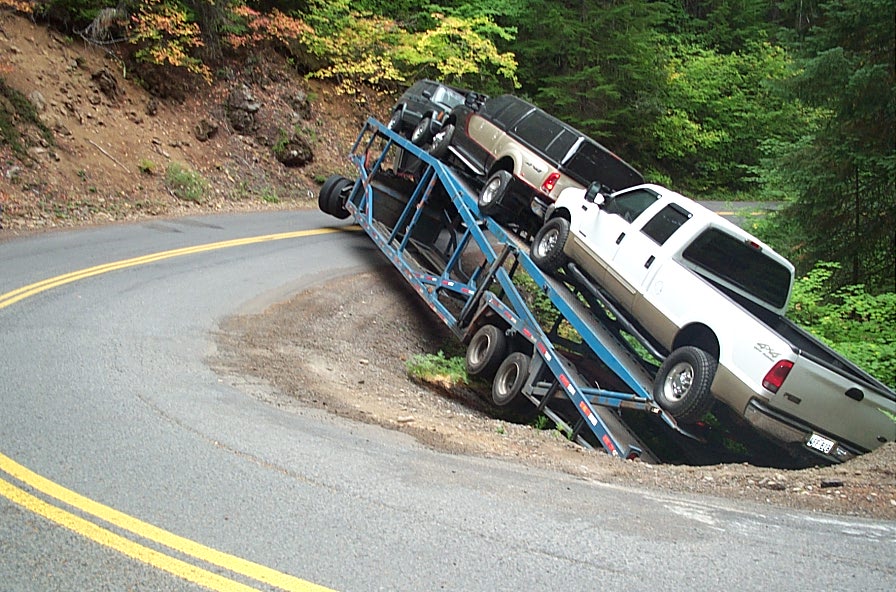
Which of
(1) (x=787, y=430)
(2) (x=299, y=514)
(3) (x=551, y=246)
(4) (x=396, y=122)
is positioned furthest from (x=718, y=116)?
(2) (x=299, y=514)

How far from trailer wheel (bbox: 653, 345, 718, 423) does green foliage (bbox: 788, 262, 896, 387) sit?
3.95 meters

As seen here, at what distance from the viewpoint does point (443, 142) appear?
13.7m

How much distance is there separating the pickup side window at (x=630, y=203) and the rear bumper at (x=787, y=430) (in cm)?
318

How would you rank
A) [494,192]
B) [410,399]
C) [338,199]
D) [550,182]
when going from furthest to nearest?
1. [338,199]
2. [494,192]
3. [550,182]
4. [410,399]

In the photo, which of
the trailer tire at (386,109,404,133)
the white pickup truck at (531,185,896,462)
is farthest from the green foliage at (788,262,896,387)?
the trailer tire at (386,109,404,133)

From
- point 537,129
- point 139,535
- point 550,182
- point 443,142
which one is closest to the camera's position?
point 139,535

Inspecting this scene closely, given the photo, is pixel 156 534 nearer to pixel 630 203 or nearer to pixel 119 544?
pixel 119 544

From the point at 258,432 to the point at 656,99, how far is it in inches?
1022

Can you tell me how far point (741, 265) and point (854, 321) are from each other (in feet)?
15.4

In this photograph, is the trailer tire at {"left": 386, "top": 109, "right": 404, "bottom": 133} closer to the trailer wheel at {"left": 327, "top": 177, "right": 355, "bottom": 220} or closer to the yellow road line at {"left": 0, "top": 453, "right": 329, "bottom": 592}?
the trailer wheel at {"left": 327, "top": 177, "right": 355, "bottom": 220}

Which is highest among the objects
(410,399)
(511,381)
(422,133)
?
(422,133)

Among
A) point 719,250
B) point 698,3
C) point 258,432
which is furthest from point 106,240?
point 698,3

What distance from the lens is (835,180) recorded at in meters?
13.6

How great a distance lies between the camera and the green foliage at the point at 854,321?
1055 cm
